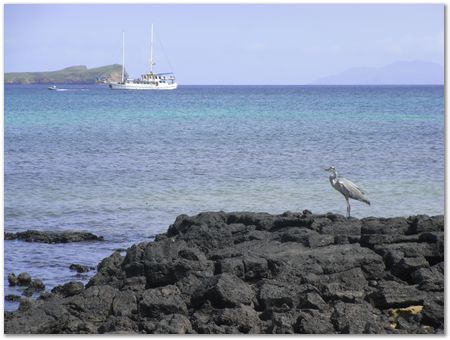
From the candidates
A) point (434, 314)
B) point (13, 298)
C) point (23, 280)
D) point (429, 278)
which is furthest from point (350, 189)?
point (434, 314)

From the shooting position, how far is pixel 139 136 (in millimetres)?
28141

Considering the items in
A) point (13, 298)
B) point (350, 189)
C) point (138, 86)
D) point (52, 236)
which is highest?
point (138, 86)

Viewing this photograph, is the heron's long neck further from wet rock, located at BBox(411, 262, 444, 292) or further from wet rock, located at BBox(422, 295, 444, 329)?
wet rock, located at BBox(422, 295, 444, 329)

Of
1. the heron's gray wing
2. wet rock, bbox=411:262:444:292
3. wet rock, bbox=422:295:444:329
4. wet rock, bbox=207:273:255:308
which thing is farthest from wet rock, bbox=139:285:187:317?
the heron's gray wing

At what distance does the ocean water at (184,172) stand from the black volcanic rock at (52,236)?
0.21 metres

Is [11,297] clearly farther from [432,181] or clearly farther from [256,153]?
[256,153]

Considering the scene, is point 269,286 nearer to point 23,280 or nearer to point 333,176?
point 23,280

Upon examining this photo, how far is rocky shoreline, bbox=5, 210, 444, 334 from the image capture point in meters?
6.50

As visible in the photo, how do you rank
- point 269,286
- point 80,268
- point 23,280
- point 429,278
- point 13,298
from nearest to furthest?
point 269,286 < point 429,278 < point 13,298 < point 23,280 < point 80,268

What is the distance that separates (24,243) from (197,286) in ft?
14.5

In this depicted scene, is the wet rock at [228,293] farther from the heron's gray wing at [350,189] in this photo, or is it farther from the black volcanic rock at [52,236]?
the black volcanic rock at [52,236]

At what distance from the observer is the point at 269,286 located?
7.16 m

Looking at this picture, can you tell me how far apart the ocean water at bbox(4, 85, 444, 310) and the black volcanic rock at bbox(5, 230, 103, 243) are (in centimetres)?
21

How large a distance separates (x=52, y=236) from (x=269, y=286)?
15.4 ft
